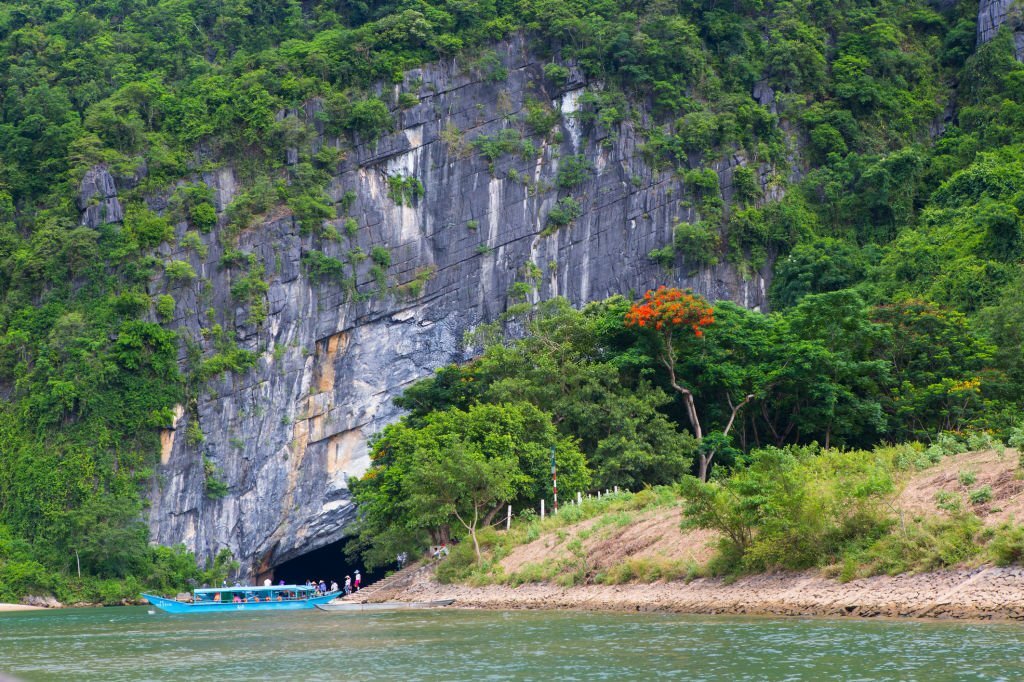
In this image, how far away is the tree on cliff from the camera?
33156 mm

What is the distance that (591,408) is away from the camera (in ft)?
127

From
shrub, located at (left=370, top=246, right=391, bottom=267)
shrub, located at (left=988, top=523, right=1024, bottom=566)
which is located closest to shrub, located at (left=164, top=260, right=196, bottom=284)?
shrub, located at (left=370, top=246, right=391, bottom=267)

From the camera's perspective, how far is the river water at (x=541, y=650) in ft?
51.8

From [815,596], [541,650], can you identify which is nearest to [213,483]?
[815,596]

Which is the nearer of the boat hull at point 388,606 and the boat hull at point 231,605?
the boat hull at point 388,606

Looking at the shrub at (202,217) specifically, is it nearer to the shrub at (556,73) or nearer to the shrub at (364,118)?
the shrub at (364,118)

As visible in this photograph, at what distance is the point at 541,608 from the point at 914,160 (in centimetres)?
3891

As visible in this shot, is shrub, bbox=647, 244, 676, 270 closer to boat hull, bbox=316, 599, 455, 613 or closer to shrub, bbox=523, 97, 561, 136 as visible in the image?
shrub, bbox=523, 97, 561, 136

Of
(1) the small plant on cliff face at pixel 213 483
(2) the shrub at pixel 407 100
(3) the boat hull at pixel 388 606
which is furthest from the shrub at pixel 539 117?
(3) the boat hull at pixel 388 606

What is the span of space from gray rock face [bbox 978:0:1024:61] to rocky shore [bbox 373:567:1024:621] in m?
49.0

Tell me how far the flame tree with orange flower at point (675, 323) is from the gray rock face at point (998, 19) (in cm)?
3480

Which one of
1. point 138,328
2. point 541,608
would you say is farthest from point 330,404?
point 541,608

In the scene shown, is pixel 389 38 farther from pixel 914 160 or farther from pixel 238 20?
pixel 914 160

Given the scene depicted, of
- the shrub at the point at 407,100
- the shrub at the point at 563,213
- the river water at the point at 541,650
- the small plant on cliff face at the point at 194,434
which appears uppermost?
the shrub at the point at 407,100
